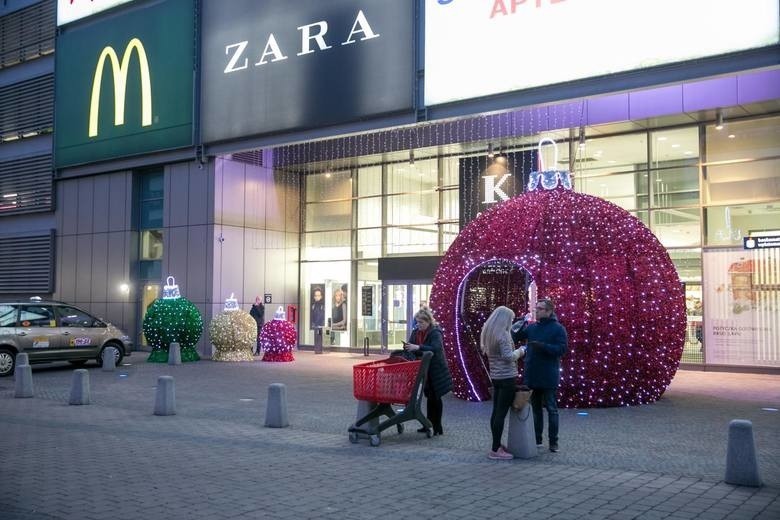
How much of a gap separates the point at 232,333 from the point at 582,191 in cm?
1086

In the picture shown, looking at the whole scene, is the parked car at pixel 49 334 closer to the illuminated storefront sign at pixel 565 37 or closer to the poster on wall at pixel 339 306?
the poster on wall at pixel 339 306

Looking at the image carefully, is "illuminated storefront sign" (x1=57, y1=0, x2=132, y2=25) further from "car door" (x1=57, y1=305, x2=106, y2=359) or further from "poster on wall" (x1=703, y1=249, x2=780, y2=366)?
"poster on wall" (x1=703, y1=249, x2=780, y2=366)

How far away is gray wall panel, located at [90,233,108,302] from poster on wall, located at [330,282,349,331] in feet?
26.0

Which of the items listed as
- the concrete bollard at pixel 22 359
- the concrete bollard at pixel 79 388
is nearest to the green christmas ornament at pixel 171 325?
the concrete bollard at pixel 22 359

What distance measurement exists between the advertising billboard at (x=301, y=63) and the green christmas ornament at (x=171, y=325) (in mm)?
5468

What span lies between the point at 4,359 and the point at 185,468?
1246 centimetres

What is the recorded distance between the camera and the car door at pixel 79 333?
766 inches

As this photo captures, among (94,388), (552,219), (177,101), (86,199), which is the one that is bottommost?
(94,388)

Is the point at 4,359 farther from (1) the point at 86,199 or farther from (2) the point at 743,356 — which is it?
(2) the point at 743,356

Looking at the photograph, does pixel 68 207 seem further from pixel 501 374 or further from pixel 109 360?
pixel 501 374

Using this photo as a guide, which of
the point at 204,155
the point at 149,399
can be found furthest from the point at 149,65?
the point at 149,399

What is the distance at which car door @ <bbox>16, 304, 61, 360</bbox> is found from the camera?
60.7 ft

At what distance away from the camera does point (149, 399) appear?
14.0 meters

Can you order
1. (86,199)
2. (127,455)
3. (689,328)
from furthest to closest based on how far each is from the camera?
(86,199) → (689,328) → (127,455)
